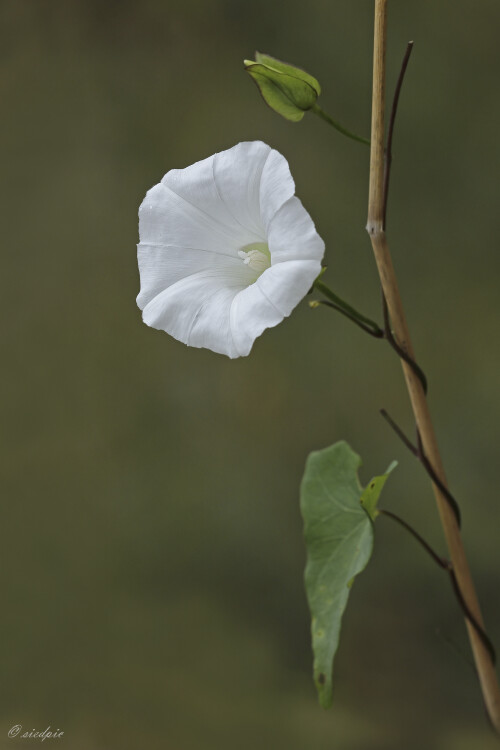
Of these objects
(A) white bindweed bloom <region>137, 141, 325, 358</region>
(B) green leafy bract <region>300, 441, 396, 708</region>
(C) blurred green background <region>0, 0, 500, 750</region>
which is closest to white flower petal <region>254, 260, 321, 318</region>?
(A) white bindweed bloom <region>137, 141, 325, 358</region>

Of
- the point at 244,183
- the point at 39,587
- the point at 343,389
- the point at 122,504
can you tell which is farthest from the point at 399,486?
the point at 244,183

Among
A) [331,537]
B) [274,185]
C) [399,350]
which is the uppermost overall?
[274,185]

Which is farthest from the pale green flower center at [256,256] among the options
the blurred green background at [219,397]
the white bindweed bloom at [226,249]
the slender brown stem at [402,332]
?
the blurred green background at [219,397]

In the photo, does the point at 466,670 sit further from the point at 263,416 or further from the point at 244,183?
the point at 244,183

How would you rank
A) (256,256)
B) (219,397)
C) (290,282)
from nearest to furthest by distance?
(290,282) → (256,256) → (219,397)

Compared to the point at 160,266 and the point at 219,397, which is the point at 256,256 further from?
the point at 219,397

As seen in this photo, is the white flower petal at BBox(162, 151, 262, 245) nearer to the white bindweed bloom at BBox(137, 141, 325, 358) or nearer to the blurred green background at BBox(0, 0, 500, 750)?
the white bindweed bloom at BBox(137, 141, 325, 358)

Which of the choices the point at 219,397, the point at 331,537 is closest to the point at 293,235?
the point at 331,537

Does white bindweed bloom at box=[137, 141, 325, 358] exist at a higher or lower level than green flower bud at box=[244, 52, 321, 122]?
lower
